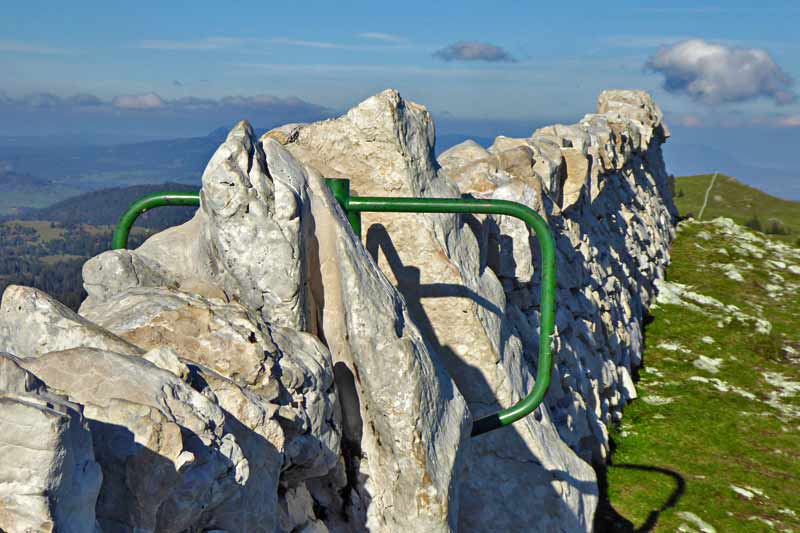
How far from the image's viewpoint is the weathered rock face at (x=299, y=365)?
452cm

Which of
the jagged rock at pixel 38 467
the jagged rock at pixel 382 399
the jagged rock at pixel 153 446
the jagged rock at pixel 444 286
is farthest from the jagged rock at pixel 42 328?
the jagged rock at pixel 444 286

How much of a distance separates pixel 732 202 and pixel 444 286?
7932 cm

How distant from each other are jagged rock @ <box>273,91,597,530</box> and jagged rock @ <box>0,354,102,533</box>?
551 cm

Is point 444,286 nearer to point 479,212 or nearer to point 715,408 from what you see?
point 479,212

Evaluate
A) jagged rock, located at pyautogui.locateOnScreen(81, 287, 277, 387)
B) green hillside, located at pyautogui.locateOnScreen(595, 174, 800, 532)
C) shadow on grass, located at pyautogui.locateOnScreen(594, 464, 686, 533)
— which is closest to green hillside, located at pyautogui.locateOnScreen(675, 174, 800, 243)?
green hillside, located at pyautogui.locateOnScreen(595, 174, 800, 532)

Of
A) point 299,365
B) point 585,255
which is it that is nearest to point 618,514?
point 585,255

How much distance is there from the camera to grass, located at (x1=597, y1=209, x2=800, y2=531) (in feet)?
51.2

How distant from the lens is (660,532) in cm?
1455

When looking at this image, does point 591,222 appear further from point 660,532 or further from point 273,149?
point 273,149

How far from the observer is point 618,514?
15.0 meters

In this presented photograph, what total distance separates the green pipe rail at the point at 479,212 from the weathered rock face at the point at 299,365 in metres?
0.39

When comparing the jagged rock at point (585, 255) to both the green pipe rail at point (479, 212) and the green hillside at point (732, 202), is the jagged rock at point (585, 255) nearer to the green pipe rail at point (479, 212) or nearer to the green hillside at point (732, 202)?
the green pipe rail at point (479, 212)

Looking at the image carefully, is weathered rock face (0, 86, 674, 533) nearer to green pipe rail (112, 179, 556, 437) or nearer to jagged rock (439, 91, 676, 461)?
green pipe rail (112, 179, 556, 437)

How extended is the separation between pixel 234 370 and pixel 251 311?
30.7 inches
